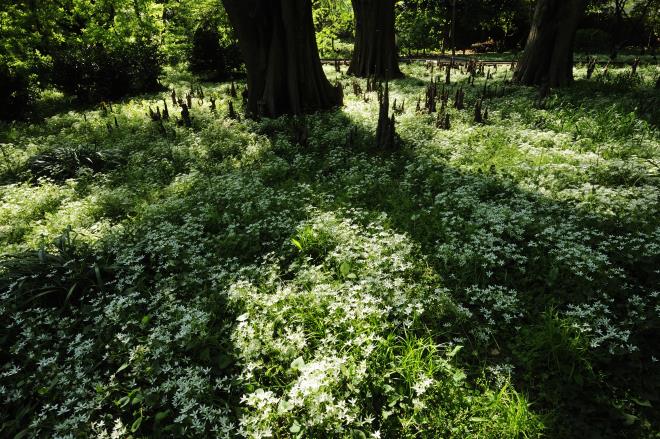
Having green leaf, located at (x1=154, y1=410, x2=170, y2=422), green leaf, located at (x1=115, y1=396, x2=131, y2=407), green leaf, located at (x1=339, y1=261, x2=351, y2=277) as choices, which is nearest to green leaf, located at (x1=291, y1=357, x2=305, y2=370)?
green leaf, located at (x1=154, y1=410, x2=170, y2=422)

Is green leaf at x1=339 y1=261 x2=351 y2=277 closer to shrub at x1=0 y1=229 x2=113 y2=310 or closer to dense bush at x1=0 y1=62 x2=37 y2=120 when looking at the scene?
shrub at x1=0 y1=229 x2=113 y2=310

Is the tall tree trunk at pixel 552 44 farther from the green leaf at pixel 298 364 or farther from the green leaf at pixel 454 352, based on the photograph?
the green leaf at pixel 298 364

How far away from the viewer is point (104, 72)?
1420cm

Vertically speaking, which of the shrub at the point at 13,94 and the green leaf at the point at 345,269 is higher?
the shrub at the point at 13,94

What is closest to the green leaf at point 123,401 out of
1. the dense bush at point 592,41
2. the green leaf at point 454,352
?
the green leaf at point 454,352

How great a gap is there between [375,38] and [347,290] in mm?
14007

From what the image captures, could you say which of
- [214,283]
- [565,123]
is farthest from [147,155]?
[565,123]

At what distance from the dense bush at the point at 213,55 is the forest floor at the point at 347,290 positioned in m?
11.2

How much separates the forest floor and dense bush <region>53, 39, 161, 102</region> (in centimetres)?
737

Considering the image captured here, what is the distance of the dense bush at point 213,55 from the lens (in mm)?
17422

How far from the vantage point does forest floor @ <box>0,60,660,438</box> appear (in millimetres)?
3105

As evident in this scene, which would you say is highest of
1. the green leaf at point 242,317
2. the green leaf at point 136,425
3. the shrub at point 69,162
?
the shrub at point 69,162

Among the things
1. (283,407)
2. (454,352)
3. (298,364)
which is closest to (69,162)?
(298,364)

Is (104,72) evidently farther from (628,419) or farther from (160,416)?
(628,419)
